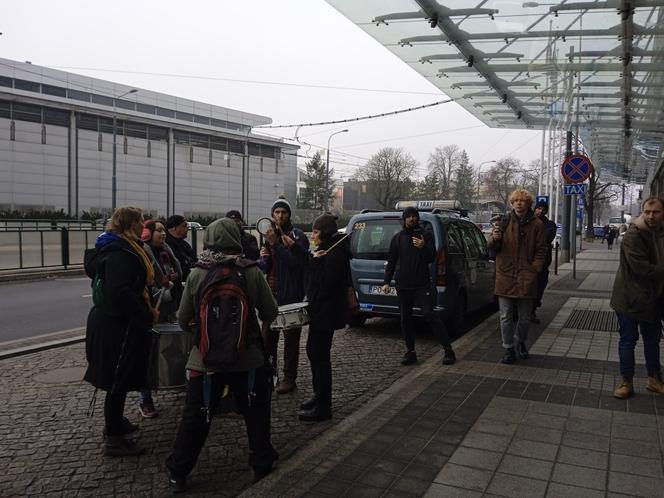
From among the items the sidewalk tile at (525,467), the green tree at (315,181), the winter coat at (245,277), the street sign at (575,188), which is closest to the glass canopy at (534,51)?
the street sign at (575,188)

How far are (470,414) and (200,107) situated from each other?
221 feet

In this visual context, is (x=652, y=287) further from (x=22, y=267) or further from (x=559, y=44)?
(x=22, y=267)

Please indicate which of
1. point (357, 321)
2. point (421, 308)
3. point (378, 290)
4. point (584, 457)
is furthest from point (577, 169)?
point (584, 457)

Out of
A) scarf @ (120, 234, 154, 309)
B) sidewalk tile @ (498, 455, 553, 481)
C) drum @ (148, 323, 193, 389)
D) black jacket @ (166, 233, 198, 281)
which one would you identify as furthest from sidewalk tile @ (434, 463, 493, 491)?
black jacket @ (166, 233, 198, 281)

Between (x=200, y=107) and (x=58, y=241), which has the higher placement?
(x=200, y=107)

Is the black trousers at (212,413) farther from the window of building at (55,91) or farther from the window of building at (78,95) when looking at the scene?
the window of building at (78,95)

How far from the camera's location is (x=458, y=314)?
842 centimetres

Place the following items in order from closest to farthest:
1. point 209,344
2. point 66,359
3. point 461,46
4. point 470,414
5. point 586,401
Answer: point 209,344, point 470,414, point 586,401, point 66,359, point 461,46

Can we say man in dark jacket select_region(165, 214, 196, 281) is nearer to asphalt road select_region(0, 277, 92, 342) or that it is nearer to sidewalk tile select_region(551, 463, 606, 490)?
sidewalk tile select_region(551, 463, 606, 490)

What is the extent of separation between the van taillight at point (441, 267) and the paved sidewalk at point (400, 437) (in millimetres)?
1302

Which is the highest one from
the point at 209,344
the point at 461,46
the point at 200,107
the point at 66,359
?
the point at 200,107

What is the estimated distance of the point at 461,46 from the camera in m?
11.7

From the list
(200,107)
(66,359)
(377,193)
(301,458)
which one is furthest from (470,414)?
(377,193)

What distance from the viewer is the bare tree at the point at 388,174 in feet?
251
